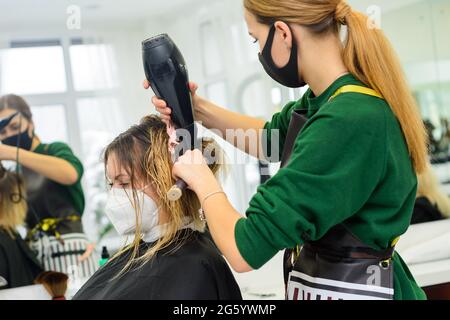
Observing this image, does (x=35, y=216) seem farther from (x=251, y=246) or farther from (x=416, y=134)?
(x=416, y=134)

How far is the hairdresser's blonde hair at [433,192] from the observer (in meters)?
2.86

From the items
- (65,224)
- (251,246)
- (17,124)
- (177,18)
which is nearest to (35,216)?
(65,224)

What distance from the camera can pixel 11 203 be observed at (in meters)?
2.32

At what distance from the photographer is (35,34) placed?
2.31m

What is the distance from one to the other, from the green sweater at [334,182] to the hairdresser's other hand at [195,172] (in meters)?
0.15

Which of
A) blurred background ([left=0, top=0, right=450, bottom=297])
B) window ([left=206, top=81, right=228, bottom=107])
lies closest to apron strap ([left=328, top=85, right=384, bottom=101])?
A: blurred background ([left=0, top=0, right=450, bottom=297])

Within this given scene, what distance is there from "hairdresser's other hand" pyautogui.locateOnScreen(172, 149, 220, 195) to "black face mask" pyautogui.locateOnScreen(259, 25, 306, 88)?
293 millimetres

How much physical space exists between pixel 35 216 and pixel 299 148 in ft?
5.15

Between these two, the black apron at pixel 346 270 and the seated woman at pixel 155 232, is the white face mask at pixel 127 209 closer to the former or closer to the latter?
the seated woman at pixel 155 232

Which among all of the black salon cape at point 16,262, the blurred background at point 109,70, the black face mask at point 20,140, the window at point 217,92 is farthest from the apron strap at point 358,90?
the black salon cape at point 16,262

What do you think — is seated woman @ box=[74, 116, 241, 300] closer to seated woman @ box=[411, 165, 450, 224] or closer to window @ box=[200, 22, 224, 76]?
window @ box=[200, 22, 224, 76]
